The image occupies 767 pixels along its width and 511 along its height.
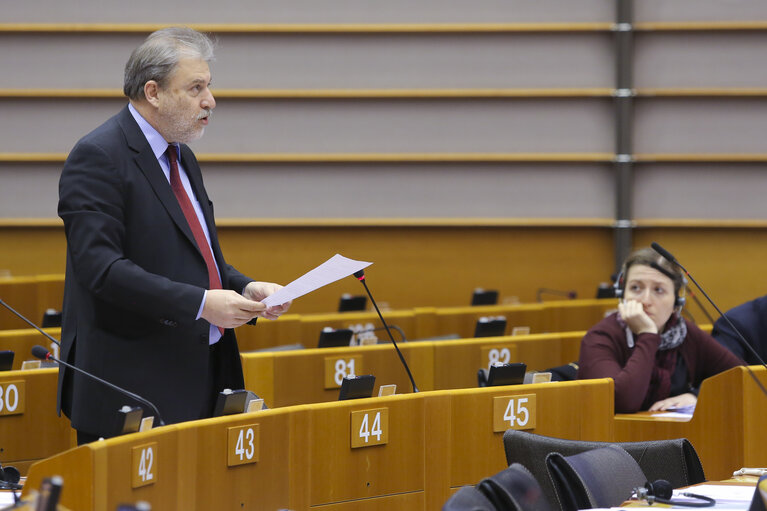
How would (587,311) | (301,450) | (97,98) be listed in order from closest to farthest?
1. (301,450)
2. (587,311)
3. (97,98)

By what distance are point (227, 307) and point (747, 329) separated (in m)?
2.84

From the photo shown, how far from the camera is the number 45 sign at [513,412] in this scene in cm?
319

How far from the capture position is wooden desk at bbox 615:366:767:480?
3.56 m

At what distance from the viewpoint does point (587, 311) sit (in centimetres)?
645

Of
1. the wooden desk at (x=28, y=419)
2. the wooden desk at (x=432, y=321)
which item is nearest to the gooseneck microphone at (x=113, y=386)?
the wooden desk at (x=28, y=419)

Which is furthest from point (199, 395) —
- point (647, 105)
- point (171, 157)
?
point (647, 105)

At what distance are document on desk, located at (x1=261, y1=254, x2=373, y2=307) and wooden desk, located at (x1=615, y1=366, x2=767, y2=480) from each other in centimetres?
150

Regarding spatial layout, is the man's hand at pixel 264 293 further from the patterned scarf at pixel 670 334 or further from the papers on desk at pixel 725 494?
the patterned scarf at pixel 670 334

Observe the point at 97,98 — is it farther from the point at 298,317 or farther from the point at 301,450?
the point at 301,450

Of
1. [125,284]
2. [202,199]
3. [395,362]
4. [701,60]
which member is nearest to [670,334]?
[395,362]

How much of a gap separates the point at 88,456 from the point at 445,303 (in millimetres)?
5604

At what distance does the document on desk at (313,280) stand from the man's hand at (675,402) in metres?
1.77

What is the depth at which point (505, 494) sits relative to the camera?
2.12 meters

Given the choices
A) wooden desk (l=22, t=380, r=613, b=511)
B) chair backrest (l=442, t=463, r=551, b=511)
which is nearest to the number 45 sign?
wooden desk (l=22, t=380, r=613, b=511)
